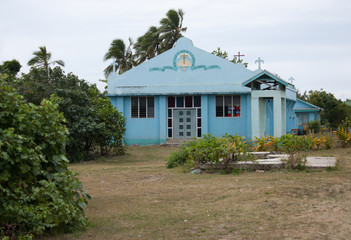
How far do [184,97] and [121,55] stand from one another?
16.4 metres

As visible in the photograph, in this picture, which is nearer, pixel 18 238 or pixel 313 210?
pixel 18 238

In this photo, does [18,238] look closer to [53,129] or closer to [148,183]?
[53,129]

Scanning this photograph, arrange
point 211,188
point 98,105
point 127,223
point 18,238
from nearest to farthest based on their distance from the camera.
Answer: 1. point 18,238
2. point 127,223
3. point 211,188
4. point 98,105

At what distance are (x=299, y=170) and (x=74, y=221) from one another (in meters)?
6.82

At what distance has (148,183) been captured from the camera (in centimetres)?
1047

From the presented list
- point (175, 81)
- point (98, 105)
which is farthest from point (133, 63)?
point (98, 105)

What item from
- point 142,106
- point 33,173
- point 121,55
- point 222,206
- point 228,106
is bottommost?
point 222,206

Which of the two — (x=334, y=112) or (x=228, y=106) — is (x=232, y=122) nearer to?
(x=228, y=106)

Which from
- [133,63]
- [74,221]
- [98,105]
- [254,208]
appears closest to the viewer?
[74,221]

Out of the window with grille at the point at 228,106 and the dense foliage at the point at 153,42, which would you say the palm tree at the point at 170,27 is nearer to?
the dense foliage at the point at 153,42

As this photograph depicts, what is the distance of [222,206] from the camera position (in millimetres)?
7535

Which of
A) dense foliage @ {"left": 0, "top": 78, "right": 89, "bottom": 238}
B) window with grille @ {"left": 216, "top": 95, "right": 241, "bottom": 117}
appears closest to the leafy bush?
dense foliage @ {"left": 0, "top": 78, "right": 89, "bottom": 238}

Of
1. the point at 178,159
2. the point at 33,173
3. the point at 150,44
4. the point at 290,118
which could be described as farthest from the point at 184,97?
the point at 33,173

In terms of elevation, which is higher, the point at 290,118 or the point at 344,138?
the point at 290,118
